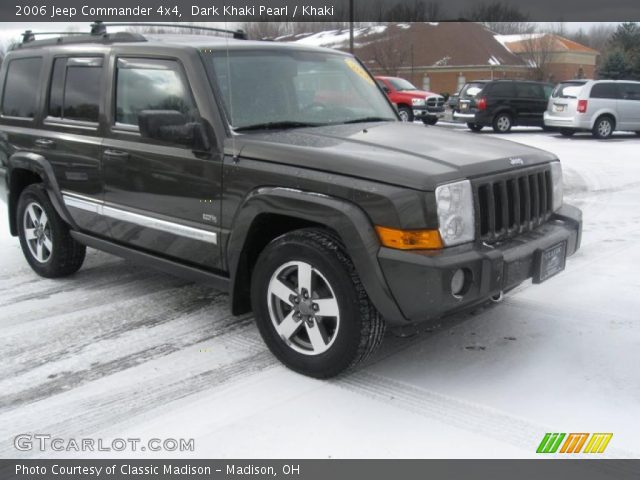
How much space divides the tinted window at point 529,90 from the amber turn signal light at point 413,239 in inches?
742

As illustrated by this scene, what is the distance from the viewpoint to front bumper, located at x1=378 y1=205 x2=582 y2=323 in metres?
3.24

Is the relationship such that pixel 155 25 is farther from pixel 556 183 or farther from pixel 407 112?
pixel 407 112

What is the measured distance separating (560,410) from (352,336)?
3.69 ft

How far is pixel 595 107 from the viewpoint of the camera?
18.2 m

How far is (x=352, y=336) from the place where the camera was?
11.4ft

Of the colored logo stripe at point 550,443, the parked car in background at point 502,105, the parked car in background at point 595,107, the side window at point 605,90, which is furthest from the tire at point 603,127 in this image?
the colored logo stripe at point 550,443

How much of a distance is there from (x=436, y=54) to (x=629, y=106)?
1680 inches

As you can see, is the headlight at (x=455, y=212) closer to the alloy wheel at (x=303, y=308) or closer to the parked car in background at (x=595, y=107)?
the alloy wheel at (x=303, y=308)

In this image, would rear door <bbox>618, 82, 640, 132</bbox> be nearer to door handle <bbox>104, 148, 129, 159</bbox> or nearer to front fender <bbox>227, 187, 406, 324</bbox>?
door handle <bbox>104, 148, 129, 159</bbox>

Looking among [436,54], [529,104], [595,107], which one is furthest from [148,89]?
[436,54]

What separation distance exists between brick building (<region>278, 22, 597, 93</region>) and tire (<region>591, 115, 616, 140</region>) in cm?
3712

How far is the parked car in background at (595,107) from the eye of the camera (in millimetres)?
18172

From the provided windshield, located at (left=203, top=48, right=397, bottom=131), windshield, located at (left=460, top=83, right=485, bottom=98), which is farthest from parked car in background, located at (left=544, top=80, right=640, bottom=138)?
windshield, located at (left=203, top=48, right=397, bottom=131)
